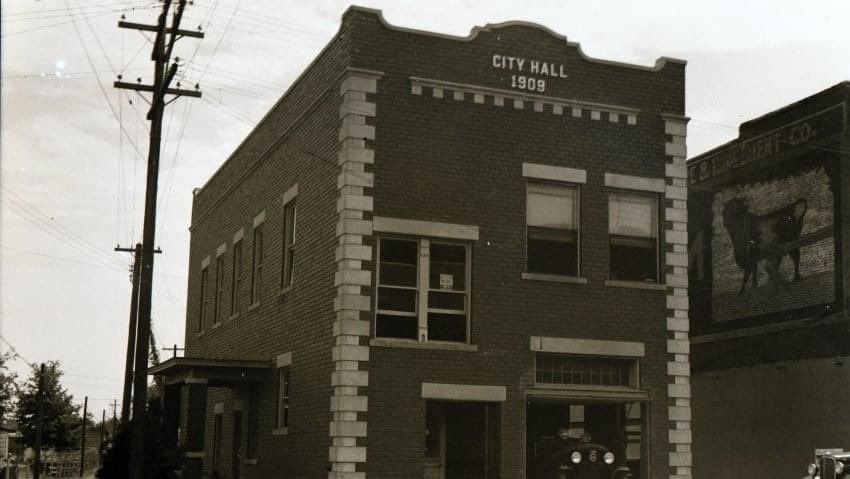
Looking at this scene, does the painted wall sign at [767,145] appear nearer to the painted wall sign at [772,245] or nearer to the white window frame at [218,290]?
the painted wall sign at [772,245]

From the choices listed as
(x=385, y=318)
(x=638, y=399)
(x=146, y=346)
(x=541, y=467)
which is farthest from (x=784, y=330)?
(x=146, y=346)

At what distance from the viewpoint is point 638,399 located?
20.7 metres

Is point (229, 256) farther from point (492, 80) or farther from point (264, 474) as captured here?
point (492, 80)

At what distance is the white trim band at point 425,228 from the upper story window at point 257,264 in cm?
700

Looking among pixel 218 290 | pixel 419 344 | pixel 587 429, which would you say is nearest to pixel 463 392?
pixel 419 344

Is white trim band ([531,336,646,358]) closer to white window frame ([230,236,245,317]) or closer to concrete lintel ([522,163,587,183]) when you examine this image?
concrete lintel ([522,163,587,183])

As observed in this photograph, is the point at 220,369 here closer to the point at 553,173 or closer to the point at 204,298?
the point at 553,173

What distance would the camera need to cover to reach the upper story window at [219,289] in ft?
98.5

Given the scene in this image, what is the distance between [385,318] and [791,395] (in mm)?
13080

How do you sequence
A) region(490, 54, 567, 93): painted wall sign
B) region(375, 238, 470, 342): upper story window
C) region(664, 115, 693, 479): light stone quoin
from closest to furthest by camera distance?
→ region(375, 238, 470, 342): upper story window, region(490, 54, 567, 93): painted wall sign, region(664, 115, 693, 479): light stone quoin

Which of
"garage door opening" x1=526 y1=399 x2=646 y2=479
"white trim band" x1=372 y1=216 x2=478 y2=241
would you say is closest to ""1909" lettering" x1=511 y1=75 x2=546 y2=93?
"white trim band" x1=372 y1=216 x2=478 y2=241

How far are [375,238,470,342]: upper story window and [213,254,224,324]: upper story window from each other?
1111 centimetres

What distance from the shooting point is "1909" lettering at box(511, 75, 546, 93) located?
2083 cm

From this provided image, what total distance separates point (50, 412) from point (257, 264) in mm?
47922
